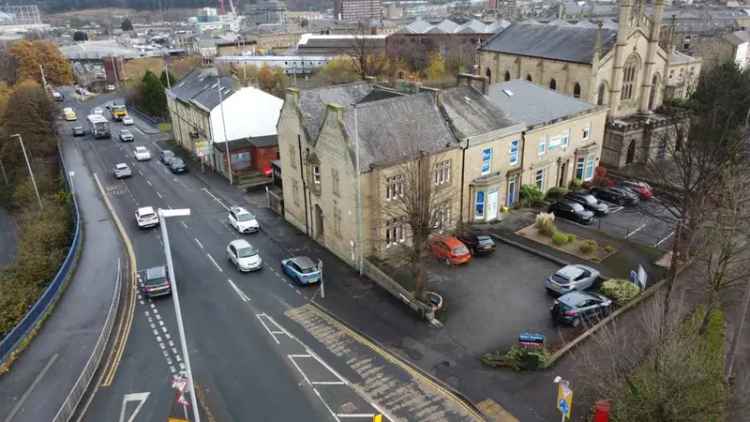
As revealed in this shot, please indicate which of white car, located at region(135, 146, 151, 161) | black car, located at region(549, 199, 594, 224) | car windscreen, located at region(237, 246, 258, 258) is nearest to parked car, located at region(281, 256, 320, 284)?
car windscreen, located at region(237, 246, 258, 258)

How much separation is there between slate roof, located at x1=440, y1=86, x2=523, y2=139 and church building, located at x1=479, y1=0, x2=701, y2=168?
18191mm

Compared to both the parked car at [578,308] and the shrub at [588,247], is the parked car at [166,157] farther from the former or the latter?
the parked car at [578,308]

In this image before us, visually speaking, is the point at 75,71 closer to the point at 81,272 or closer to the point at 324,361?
the point at 81,272

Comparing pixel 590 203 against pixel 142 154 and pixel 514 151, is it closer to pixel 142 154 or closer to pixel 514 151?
pixel 514 151

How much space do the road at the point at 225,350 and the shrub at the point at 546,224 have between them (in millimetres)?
16824

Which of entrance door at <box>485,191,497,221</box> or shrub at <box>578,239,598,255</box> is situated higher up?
entrance door at <box>485,191,497,221</box>

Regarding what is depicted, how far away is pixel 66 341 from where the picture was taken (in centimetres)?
2608

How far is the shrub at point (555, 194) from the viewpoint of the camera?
140 feet

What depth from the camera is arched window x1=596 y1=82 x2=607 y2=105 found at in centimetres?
5501

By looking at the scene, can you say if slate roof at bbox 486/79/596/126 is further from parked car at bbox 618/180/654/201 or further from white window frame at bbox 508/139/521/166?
parked car at bbox 618/180/654/201

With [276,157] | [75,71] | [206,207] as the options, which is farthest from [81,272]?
[75,71]

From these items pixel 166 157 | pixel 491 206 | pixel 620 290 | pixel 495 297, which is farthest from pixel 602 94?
pixel 166 157

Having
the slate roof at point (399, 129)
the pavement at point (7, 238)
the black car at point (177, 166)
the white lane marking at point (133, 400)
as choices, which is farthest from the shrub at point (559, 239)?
the pavement at point (7, 238)

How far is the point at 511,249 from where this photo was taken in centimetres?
3459
